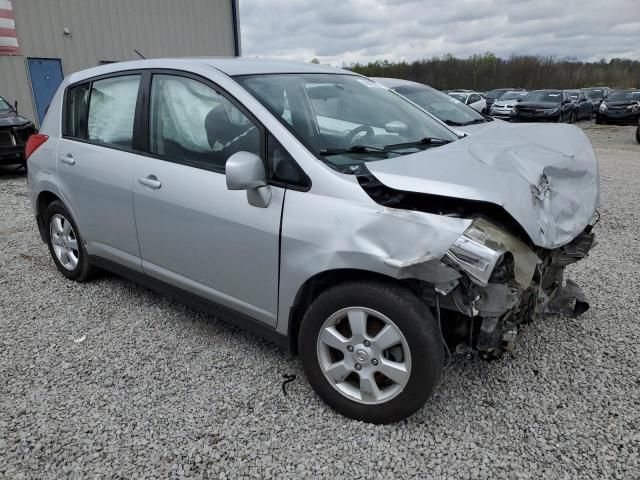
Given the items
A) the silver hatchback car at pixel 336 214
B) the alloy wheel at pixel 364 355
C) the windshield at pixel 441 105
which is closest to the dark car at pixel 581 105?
the windshield at pixel 441 105

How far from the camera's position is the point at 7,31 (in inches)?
476

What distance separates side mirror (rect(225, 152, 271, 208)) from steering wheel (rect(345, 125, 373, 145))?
1.92 ft

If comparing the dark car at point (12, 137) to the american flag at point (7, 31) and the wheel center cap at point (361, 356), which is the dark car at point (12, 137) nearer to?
the american flag at point (7, 31)

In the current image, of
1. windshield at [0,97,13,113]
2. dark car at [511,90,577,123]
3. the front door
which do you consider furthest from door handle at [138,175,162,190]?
dark car at [511,90,577,123]

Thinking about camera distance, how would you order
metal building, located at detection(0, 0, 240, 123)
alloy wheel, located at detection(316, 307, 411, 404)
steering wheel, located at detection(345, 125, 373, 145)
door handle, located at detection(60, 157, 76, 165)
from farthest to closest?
1. metal building, located at detection(0, 0, 240, 123)
2. door handle, located at detection(60, 157, 76, 165)
3. steering wheel, located at detection(345, 125, 373, 145)
4. alloy wheel, located at detection(316, 307, 411, 404)

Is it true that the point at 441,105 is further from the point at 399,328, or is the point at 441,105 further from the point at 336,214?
the point at 399,328

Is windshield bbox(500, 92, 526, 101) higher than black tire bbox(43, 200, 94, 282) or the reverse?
the reverse

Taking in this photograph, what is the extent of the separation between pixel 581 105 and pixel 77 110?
24491 mm

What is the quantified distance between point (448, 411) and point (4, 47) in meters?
14.2

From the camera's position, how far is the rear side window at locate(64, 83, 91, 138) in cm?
355

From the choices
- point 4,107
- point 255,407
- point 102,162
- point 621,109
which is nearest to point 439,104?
point 102,162

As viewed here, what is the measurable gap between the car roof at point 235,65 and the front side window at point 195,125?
5.4 inches

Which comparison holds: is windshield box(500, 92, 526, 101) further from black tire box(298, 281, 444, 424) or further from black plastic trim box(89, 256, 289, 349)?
black tire box(298, 281, 444, 424)

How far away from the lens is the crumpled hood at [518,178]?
206 centimetres
